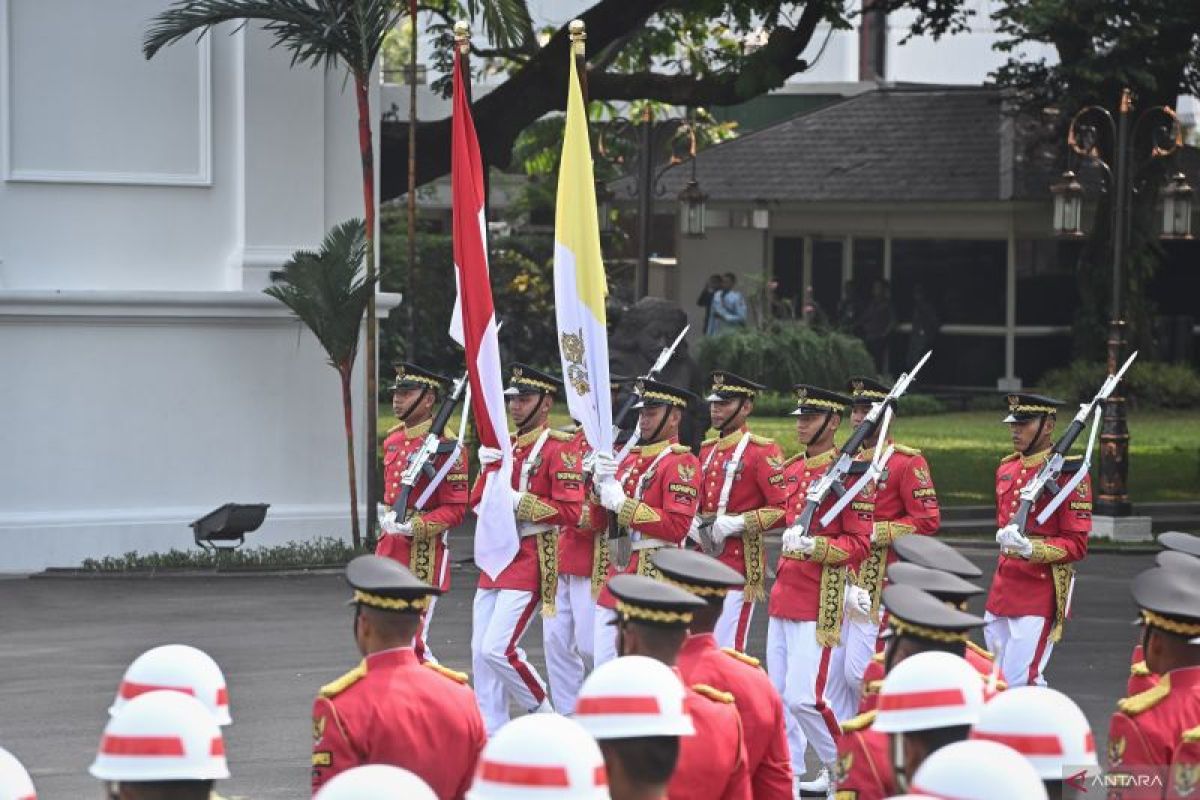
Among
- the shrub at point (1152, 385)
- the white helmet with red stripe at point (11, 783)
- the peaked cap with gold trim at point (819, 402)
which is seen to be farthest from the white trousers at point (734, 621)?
the shrub at point (1152, 385)

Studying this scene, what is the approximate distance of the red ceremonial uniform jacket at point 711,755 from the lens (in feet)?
20.4

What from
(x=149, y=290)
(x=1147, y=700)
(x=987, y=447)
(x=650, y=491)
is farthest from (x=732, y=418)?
(x=987, y=447)

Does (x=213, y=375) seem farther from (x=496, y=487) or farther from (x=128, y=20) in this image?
(x=496, y=487)

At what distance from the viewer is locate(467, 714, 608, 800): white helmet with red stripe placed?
165 inches

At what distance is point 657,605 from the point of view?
6.27 m

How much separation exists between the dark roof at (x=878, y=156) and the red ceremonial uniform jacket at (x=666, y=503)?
26.1 metres

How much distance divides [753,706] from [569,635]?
202 inches

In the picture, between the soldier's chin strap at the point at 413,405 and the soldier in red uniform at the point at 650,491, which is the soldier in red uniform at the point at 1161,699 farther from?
the soldier's chin strap at the point at 413,405

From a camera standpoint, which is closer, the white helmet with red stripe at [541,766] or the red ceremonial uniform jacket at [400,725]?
the white helmet with red stripe at [541,766]

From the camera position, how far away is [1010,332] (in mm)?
38562

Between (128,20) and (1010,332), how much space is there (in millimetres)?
22895

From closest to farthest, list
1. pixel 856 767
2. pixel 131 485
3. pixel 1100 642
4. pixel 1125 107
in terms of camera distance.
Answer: pixel 856 767
pixel 1100 642
pixel 131 485
pixel 1125 107

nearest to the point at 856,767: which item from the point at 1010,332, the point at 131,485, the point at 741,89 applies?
the point at 131,485

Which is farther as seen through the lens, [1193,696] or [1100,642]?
A: [1100,642]
